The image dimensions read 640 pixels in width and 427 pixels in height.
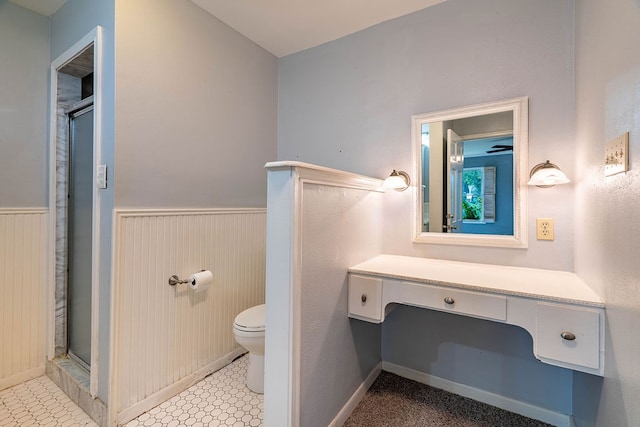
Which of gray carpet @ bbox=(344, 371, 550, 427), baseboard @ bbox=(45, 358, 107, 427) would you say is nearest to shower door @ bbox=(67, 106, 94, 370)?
baseboard @ bbox=(45, 358, 107, 427)

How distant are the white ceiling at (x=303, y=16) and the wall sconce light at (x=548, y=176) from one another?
119 centimetres

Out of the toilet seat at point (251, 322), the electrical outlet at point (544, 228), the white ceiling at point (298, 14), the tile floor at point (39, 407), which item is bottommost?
the tile floor at point (39, 407)

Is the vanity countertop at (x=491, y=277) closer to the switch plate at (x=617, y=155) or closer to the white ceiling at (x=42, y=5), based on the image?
the switch plate at (x=617, y=155)

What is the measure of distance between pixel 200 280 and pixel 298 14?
6.05 ft

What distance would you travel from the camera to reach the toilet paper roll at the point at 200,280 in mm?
1729

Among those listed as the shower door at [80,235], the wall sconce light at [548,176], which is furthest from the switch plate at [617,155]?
the shower door at [80,235]

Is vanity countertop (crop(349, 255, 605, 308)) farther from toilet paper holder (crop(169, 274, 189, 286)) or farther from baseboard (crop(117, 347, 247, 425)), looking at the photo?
baseboard (crop(117, 347, 247, 425))

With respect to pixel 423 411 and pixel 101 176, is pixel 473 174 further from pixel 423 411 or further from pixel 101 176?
pixel 101 176

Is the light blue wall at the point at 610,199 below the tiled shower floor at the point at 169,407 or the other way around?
the other way around

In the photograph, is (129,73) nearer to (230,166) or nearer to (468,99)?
(230,166)

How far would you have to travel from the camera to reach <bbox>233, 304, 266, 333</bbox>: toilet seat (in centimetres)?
165

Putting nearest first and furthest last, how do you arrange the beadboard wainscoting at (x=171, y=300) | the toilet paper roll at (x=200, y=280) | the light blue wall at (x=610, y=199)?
the light blue wall at (x=610, y=199), the beadboard wainscoting at (x=171, y=300), the toilet paper roll at (x=200, y=280)

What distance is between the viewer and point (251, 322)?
1.71 metres

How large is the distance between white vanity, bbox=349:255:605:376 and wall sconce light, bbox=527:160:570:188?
457 millimetres
